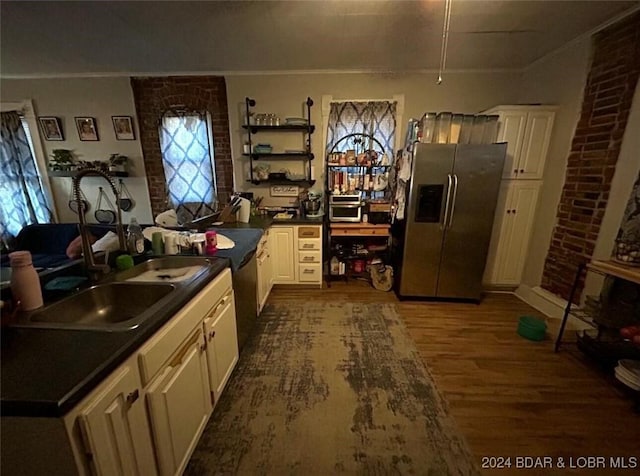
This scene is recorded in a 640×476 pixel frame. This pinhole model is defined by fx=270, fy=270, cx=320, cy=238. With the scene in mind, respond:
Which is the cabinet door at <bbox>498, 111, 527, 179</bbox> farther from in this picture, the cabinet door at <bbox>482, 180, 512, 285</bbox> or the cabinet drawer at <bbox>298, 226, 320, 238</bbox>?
the cabinet drawer at <bbox>298, 226, 320, 238</bbox>

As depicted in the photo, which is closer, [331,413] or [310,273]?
[331,413]

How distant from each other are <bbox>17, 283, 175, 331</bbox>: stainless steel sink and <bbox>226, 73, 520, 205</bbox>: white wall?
2706 millimetres

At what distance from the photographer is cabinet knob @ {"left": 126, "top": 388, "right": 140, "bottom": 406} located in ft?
2.83

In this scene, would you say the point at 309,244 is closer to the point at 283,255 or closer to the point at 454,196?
the point at 283,255

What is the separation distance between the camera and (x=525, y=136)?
2.79m

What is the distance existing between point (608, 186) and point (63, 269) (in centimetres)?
375

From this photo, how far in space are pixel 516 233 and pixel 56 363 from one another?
375 cm

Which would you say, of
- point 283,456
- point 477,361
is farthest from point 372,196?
point 283,456

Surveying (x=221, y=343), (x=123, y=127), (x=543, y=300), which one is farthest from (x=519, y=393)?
(x=123, y=127)

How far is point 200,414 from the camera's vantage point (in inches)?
53.0

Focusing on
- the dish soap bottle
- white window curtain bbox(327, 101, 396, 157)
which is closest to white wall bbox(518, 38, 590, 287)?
white window curtain bbox(327, 101, 396, 157)

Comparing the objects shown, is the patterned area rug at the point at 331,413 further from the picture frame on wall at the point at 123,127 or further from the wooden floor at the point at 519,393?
the picture frame on wall at the point at 123,127

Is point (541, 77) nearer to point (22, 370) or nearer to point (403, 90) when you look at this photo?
point (403, 90)

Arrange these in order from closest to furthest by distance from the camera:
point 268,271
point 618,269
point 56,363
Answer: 1. point 56,363
2. point 618,269
3. point 268,271
